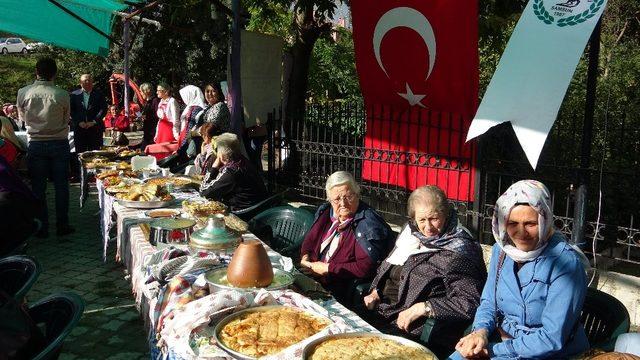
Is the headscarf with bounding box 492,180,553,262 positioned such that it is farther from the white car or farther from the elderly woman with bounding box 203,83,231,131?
the white car

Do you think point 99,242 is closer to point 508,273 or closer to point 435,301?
point 435,301

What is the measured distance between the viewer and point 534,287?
243 cm

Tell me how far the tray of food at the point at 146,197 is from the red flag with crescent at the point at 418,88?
242 centimetres

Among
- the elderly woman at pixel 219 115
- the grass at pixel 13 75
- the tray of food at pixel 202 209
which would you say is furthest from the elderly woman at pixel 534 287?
the grass at pixel 13 75

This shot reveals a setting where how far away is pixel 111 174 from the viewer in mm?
Answer: 5770

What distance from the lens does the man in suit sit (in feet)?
29.5

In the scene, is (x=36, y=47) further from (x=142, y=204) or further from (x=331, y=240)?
(x=331, y=240)

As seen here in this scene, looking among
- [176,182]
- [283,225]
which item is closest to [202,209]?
[283,225]

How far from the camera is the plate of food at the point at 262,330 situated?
204cm

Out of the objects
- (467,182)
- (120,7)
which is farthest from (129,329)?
(120,7)

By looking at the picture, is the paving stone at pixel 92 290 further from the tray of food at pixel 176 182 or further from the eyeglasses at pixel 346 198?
the eyeglasses at pixel 346 198

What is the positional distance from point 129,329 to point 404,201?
314cm

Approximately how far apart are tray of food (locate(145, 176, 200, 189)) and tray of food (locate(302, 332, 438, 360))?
3443mm

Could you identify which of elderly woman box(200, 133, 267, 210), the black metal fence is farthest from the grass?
elderly woman box(200, 133, 267, 210)
